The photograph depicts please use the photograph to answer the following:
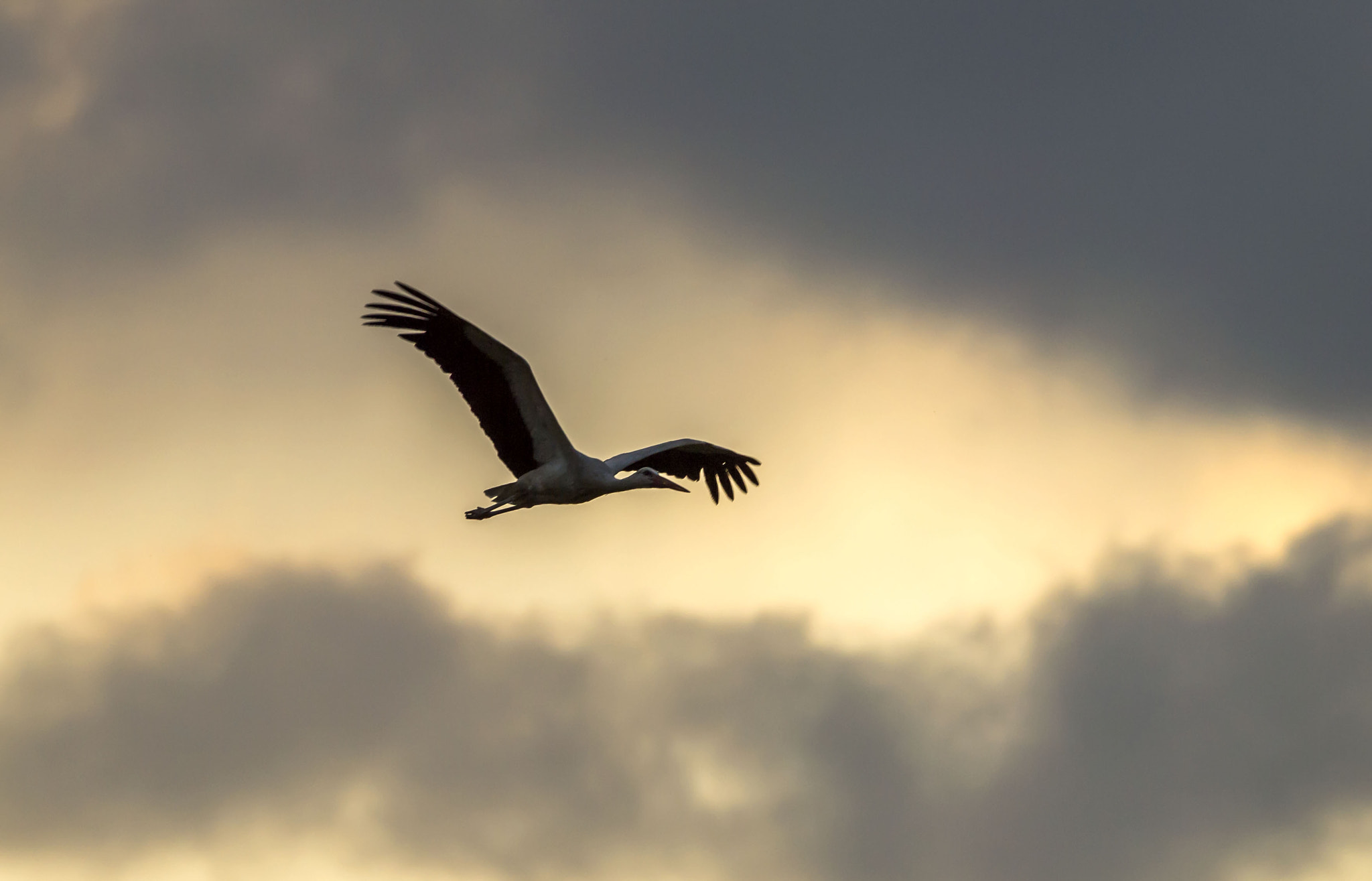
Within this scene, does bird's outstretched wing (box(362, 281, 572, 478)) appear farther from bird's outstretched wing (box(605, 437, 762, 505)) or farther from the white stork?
bird's outstretched wing (box(605, 437, 762, 505))

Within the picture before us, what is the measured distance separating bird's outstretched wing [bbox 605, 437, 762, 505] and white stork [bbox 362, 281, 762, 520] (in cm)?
256

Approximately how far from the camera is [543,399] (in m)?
37.1

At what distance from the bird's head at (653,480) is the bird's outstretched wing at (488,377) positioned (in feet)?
9.27

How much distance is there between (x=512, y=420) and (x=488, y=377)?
122cm

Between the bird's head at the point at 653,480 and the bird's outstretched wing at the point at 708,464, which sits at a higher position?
the bird's outstretched wing at the point at 708,464

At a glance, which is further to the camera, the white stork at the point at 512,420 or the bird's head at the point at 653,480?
the bird's head at the point at 653,480

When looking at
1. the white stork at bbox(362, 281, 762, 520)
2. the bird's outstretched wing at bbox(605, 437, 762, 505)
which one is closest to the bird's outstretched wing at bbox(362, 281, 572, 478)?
the white stork at bbox(362, 281, 762, 520)

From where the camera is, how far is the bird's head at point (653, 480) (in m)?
40.9

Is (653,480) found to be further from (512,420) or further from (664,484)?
(512,420)

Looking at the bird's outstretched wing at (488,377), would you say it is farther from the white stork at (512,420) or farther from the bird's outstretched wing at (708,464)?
the bird's outstretched wing at (708,464)

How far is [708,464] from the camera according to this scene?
45.9 meters

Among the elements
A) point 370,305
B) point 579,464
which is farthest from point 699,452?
point 370,305

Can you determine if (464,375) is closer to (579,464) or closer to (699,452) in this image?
(579,464)

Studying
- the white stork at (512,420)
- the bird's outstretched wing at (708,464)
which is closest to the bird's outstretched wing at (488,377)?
the white stork at (512,420)
